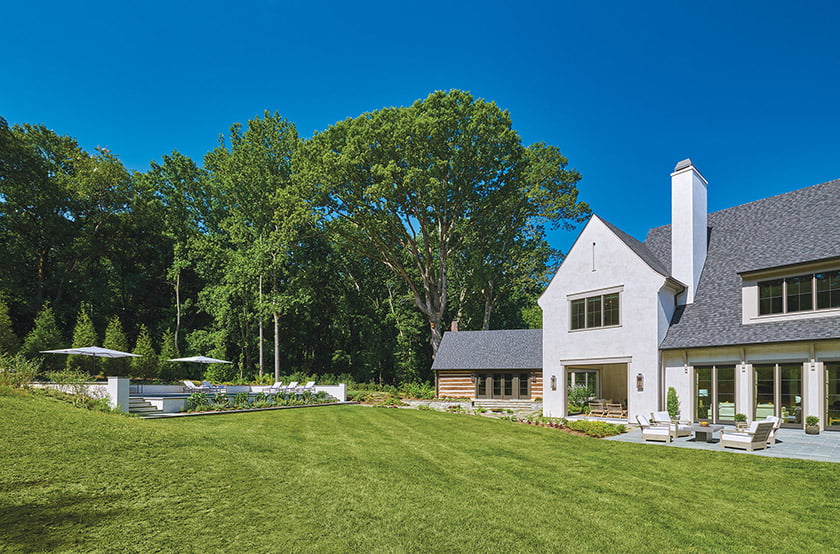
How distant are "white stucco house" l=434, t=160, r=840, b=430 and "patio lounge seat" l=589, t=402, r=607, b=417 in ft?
2.74

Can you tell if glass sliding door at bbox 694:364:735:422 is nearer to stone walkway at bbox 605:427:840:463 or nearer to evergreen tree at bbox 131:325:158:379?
stone walkway at bbox 605:427:840:463

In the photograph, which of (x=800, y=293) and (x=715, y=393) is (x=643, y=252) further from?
(x=715, y=393)

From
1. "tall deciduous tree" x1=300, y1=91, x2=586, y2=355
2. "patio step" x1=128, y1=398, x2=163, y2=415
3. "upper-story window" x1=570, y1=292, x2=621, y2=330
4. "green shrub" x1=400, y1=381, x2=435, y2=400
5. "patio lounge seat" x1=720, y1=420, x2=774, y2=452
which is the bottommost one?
"green shrub" x1=400, y1=381, x2=435, y2=400

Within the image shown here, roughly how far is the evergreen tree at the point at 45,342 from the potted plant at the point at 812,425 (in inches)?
1460

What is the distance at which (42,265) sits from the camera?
1503 inches

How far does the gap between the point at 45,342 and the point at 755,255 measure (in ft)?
125

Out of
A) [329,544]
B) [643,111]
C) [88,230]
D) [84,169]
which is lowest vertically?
[329,544]

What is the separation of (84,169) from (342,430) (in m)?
34.4

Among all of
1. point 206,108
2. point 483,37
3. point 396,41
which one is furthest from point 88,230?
point 483,37

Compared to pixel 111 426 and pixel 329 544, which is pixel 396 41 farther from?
Result: pixel 329 544

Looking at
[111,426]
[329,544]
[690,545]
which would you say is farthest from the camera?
[111,426]

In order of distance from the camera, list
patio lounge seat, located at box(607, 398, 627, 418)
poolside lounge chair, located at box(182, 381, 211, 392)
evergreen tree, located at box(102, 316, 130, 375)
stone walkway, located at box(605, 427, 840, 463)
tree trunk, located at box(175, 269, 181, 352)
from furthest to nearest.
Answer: tree trunk, located at box(175, 269, 181, 352) < evergreen tree, located at box(102, 316, 130, 375) < poolside lounge chair, located at box(182, 381, 211, 392) < patio lounge seat, located at box(607, 398, 627, 418) < stone walkway, located at box(605, 427, 840, 463)

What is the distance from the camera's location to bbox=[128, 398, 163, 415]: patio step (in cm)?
1789

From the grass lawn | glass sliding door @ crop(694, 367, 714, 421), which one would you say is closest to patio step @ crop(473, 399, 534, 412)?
glass sliding door @ crop(694, 367, 714, 421)
